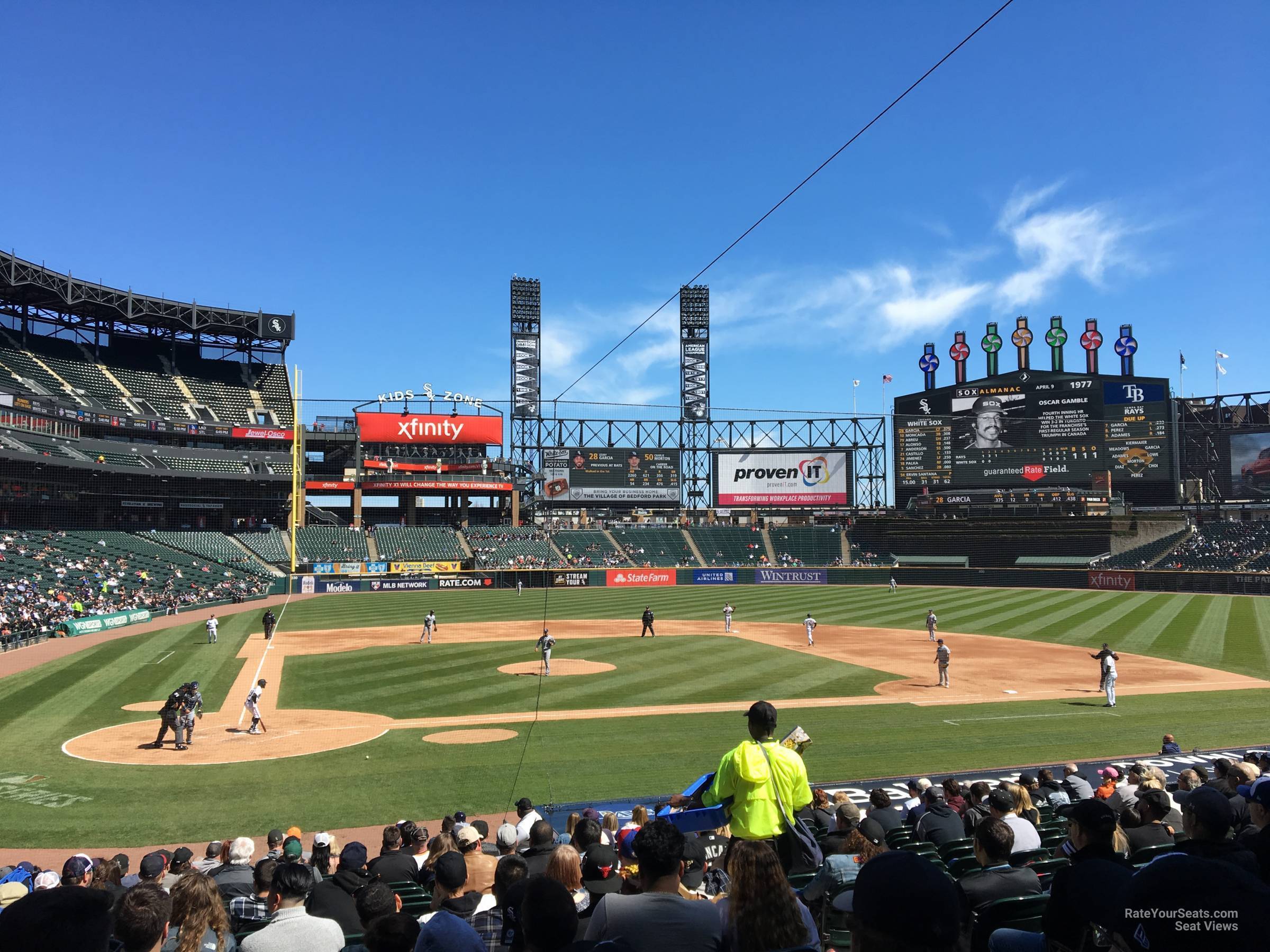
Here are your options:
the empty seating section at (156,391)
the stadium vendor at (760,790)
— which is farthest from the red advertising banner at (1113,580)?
the empty seating section at (156,391)

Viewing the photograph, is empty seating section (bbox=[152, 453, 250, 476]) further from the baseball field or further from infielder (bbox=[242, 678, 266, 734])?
infielder (bbox=[242, 678, 266, 734])

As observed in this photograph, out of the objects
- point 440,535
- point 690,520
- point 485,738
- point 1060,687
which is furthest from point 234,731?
point 690,520

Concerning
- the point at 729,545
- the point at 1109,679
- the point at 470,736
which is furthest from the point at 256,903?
the point at 729,545

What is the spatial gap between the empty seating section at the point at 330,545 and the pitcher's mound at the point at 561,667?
41.9m

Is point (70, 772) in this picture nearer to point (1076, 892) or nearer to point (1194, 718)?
point (1076, 892)

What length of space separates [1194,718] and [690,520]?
7308 centimetres

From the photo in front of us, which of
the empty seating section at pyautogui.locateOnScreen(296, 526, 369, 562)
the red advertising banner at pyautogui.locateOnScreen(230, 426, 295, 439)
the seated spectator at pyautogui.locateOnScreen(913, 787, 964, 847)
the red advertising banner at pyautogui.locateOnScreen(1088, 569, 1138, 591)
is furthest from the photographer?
the red advertising banner at pyautogui.locateOnScreen(230, 426, 295, 439)

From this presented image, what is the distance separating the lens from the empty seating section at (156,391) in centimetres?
7181

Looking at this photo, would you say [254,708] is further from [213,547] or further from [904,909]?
[213,547]

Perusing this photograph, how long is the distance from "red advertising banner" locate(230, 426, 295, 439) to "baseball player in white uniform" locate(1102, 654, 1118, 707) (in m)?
68.7

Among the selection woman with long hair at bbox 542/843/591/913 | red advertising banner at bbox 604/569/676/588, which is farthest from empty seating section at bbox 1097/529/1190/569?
woman with long hair at bbox 542/843/591/913

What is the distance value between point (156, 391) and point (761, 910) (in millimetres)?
83164

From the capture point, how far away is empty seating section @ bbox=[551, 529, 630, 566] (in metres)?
76.1

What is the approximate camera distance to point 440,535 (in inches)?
3036
